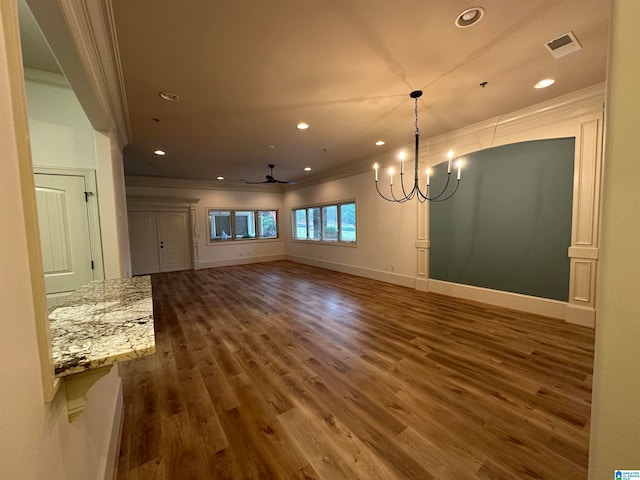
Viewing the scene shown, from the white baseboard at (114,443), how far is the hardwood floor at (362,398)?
4cm

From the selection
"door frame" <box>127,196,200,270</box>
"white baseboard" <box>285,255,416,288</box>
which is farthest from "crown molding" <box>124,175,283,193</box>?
"white baseboard" <box>285,255,416,288</box>

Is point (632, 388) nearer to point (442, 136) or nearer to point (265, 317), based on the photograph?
point (265, 317)

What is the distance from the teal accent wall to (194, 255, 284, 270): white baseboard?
6.30 metres

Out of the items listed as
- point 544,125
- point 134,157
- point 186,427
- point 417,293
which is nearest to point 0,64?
point 186,427

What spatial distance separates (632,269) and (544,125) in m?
4.08

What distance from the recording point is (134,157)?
17.5 feet

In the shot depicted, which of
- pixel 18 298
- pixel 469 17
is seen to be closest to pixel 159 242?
pixel 18 298

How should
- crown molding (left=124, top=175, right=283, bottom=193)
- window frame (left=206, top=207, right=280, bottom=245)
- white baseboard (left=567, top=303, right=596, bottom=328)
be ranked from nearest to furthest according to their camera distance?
white baseboard (left=567, top=303, right=596, bottom=328) < crown molding (left=124, top=175, right=283, bottom=193) < window frame (left=206, top=207, right=280, bottom=245)

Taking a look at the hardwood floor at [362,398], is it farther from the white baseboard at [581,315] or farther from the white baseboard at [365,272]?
the white baseboard at [365,272]

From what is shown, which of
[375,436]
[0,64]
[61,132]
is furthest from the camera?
[61,132]

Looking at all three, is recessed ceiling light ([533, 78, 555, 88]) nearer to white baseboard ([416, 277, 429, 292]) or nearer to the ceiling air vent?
the ceiling air vent

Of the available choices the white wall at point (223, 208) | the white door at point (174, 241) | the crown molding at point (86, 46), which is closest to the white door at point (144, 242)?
the white door at point (174, 241)

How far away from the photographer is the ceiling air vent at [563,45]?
2.11m

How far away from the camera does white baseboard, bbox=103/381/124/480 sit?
1403mm
